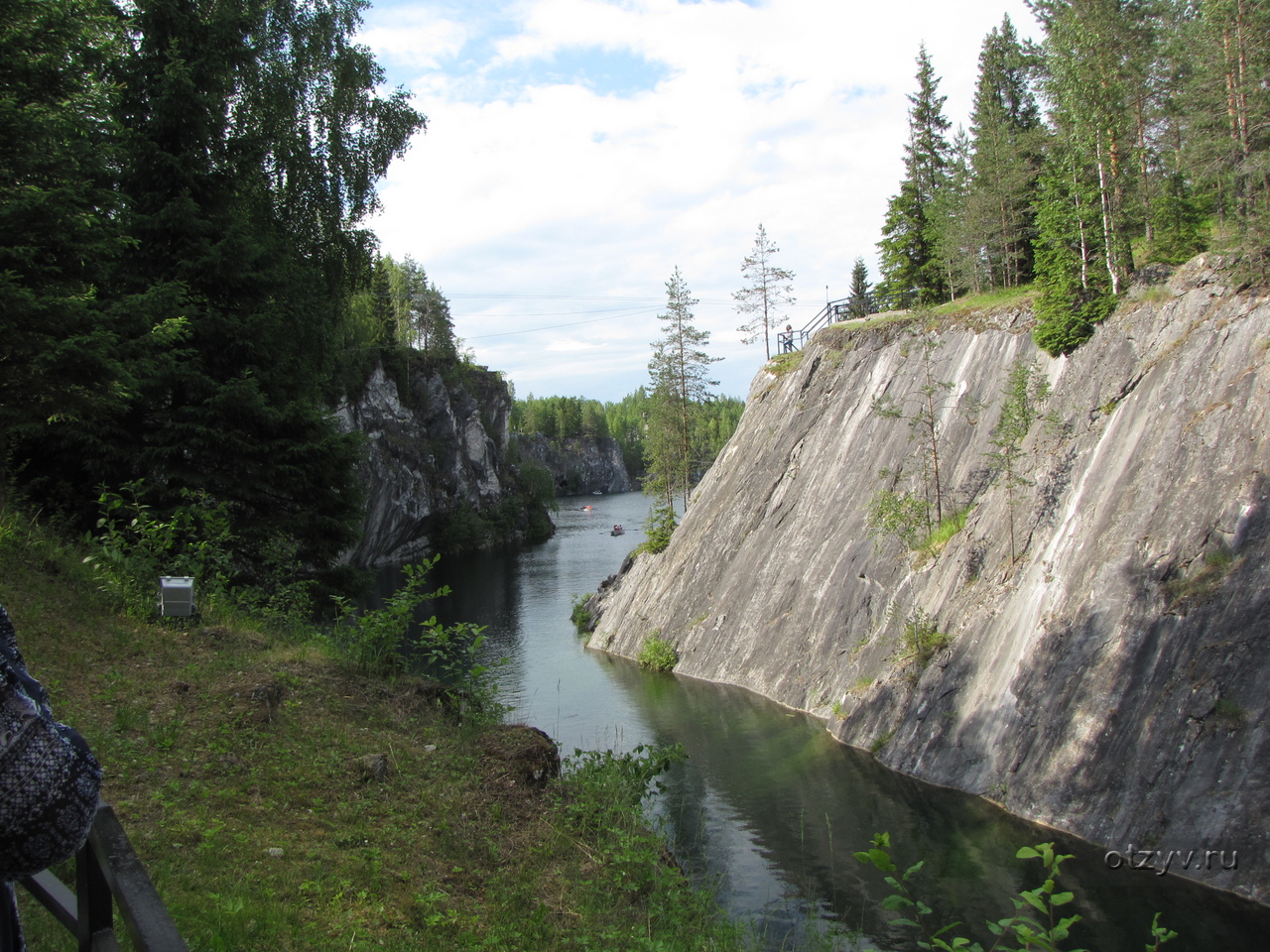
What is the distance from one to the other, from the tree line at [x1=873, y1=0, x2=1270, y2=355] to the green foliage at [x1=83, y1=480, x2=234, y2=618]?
704 inches

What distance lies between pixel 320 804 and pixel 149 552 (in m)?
Answer: 5.62

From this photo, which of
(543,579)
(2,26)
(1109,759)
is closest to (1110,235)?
(1109,759)

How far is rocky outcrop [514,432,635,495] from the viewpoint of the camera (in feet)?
411

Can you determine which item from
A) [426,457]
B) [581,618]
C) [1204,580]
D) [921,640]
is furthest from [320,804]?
[426,457]

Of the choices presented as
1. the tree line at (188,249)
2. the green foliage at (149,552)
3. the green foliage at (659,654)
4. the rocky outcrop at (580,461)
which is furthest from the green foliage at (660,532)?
the rocky outcrop at (580,461)

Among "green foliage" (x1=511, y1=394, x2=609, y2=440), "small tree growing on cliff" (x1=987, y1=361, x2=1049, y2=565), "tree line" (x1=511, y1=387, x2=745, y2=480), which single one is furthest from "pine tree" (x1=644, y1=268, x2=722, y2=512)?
"green foliage" (x1=511, y1=394, x2=609, y2=440)

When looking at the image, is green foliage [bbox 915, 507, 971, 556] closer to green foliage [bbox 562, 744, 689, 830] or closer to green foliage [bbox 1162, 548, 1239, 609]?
green foliage [bbox 1162, 548, 1239, 609]

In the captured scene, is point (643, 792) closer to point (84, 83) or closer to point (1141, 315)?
point (84, 83)

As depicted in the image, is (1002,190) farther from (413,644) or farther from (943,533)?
(413,644)

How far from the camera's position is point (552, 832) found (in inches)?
279

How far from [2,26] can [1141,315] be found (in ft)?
64.6

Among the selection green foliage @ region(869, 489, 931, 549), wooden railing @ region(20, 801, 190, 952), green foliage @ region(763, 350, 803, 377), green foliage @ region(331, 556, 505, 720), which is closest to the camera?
wooden railing @ region(20, 801, 190, 952)

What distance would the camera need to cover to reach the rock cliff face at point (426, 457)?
178 feet

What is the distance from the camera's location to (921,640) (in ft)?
61.4
